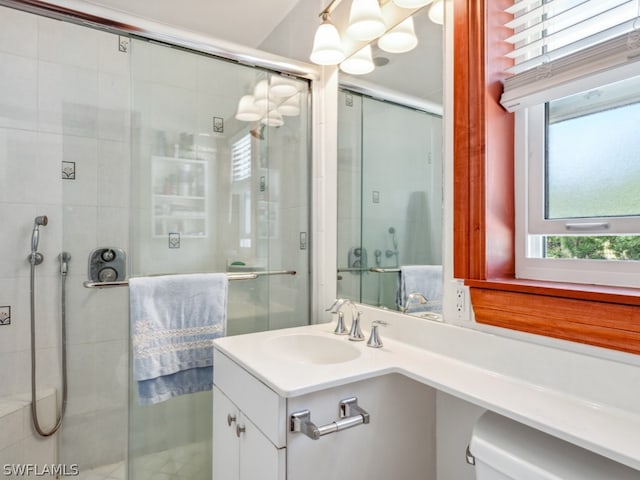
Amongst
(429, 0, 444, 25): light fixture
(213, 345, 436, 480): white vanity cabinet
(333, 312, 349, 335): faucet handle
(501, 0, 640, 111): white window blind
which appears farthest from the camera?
(333, 312, 349, 335): faucet handle

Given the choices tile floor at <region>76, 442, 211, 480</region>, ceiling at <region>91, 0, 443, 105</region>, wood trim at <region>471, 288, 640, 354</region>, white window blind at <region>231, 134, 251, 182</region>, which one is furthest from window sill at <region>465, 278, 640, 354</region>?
tile floor at <region>76, 442, 211, 480</region>

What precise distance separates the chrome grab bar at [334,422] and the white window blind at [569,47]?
92 centimetres

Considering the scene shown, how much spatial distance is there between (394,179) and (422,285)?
1.35ft

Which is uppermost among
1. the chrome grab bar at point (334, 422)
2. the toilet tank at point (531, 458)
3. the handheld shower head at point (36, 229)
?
the handheld shower head at point (36, 229)

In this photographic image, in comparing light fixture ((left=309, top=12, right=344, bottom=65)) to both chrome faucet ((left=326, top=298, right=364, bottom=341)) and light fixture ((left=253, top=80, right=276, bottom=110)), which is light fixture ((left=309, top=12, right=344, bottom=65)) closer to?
light fixture ((left=253, top=80, right=276, bottom=110))

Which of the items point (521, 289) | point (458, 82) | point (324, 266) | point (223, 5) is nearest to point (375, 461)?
point (521, 289)

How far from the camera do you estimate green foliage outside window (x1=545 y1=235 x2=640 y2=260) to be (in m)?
0.86

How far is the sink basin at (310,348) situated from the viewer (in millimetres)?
1283

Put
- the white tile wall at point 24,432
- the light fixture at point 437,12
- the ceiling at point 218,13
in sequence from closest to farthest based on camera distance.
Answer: the light fixture at point 437,12 → the white tile wall at point 24,432 → the ceiling at point 218,13

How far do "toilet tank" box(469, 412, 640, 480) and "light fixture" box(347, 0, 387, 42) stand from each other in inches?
50.5

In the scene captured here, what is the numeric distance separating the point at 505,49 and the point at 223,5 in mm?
1445

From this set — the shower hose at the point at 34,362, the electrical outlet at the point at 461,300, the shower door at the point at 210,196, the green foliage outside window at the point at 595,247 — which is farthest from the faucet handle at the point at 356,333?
the shower hose at the point at 34,362

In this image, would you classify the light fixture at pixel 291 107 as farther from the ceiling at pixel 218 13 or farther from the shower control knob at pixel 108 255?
the shower control knob at pixel 108 255

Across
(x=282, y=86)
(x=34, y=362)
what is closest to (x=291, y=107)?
(x=282, y=86)
